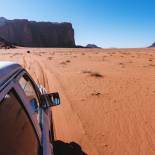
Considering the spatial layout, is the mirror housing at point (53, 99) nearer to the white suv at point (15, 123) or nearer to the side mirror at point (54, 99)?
the side mirror at point (54, 99)

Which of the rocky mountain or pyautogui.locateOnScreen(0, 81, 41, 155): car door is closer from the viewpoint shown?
pyautogui.locateOnScreen(0, 81, 41, 155): car door

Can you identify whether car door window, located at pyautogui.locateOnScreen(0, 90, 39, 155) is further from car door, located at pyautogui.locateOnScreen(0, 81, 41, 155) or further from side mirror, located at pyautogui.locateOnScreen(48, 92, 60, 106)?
side mirror, located at pyautogui.locateOnScreen(48, 92, 60, 106)

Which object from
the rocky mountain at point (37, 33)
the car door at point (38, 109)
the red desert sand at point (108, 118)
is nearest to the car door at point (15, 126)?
the car door at point (38, 109)

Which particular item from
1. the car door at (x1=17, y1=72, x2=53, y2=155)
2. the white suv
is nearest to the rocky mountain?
the car door at (x1=17, y1=72, x2=53, y2=155)

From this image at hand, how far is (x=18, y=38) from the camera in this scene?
124812 millimetres

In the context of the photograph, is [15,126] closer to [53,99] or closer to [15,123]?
[15,123]

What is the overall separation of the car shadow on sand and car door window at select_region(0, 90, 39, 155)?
8.50ft

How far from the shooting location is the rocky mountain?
407 ft

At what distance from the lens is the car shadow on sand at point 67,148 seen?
4840 mm

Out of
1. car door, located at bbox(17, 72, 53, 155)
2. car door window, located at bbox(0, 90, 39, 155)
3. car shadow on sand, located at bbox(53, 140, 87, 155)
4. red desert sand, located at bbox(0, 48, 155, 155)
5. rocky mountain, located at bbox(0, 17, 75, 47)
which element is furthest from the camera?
rocky mountain, located at bbox(0, 17, 75, 47)

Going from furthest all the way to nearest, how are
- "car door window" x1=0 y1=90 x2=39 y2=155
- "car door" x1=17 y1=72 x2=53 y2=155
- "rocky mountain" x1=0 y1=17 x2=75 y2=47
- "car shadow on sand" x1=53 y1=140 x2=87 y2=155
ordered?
"rocky mountain" x1=0 y1=17 x2=75 y2=47 < "car shadow on sand" x1=53 y1=140 x2=87 y2=155 < "car door" x1=17 y1=72 x2=53 y2=155 < "car door window" x1=0 y1=90 x2=39 y2=155

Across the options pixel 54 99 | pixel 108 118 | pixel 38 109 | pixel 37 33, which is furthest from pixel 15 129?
pixel 37 33

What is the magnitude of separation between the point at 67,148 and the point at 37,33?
128 m

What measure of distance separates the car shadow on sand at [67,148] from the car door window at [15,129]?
259cm
